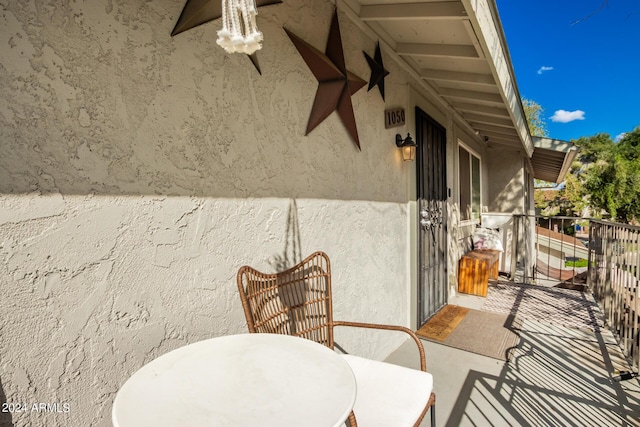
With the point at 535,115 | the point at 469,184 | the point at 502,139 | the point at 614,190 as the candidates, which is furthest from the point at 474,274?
the point at 535,115

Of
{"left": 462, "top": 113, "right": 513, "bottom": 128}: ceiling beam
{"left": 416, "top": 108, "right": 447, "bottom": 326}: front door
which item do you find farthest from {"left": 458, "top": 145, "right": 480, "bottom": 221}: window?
{"left": 416, "top": 108, "right": 447, "bottom": 326}: front door

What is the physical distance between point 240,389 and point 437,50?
2992 mm

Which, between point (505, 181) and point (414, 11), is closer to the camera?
point (414, 11)

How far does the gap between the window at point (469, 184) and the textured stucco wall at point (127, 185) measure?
4.42m

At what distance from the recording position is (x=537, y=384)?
7.63 feet

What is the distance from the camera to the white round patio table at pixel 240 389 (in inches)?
30.0

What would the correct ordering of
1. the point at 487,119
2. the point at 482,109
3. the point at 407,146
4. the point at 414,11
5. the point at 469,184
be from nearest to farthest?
the point at 414,11, the point at 407,146, the point at 482,109, the point at 487,119, the point at 469,184

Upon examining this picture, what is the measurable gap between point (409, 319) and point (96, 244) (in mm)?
2958

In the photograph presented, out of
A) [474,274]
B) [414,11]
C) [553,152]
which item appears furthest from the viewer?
[553,152]

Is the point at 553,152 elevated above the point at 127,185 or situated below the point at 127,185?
above

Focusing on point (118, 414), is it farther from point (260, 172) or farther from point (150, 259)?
point (260, 172)

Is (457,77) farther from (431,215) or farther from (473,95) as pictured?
(431,215)

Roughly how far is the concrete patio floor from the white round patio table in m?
1.49

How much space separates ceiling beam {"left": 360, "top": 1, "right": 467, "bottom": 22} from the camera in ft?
6.53
